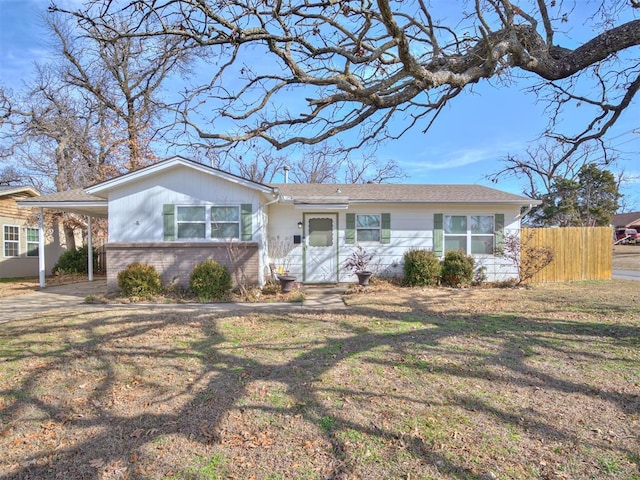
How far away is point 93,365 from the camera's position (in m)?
4.59

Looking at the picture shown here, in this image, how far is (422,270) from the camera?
11258 millimetres

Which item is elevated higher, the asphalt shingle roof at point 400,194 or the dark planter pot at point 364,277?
the asphalt shingle roof at point 400,194

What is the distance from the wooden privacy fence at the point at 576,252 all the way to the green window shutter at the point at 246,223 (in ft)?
31.2

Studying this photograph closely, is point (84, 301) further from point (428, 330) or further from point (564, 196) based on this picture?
point (564, 196)

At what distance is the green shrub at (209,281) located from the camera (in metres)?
9.44

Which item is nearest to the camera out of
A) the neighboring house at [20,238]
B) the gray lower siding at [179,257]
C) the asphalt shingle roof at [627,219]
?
the gray lower siding at [179,257]

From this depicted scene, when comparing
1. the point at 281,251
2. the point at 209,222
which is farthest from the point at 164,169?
the point at 281,251

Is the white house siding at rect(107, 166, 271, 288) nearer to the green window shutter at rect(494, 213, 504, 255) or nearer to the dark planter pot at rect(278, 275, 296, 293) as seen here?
the dark planter pot at rect(278, 275, 296, 293)

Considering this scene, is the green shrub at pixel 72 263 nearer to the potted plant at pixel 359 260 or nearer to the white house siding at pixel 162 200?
the white house siding at pixel 162 200

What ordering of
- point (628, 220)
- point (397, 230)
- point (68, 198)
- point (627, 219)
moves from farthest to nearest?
point (627, 219), point (628, 220), point (397, 230), point (68, 198)

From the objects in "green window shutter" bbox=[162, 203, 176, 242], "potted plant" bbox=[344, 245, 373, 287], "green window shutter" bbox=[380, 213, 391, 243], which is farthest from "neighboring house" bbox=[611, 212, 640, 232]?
"green window shutter" bbox=[162, 203, 176, 242]

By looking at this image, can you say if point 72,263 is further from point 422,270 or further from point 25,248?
point 422,270

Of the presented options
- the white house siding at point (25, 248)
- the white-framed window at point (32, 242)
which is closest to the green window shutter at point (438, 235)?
the white house siding at point (25, 248)

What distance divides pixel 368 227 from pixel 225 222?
4665mm
